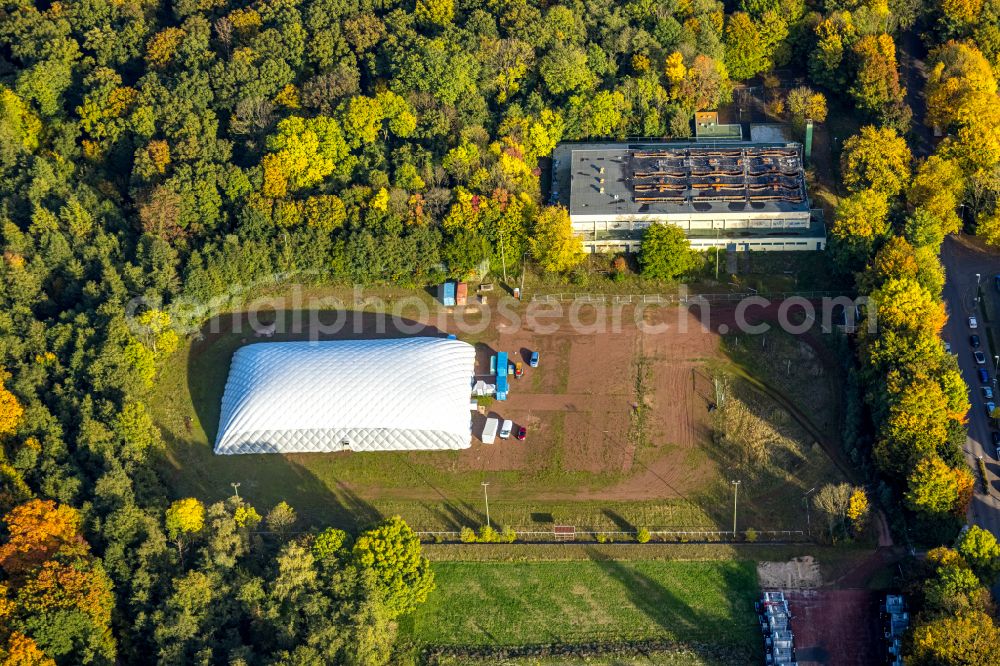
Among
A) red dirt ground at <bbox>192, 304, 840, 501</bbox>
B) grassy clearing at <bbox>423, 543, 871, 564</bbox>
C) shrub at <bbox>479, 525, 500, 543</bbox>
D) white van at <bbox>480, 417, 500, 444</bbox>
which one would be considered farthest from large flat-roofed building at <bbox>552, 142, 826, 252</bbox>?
shrub at <bbox>479, 525, 500, 543</bbox>

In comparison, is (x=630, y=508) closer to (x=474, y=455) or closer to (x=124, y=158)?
(x=474, y=455)

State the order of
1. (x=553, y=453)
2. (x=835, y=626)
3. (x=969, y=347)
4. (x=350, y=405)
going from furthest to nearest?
(x=969, y=347) < (x=553, y=453) < (x=350, y=405) < (x=835, y=626)

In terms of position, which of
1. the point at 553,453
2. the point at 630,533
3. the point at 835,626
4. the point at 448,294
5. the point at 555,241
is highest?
the point at 555,241

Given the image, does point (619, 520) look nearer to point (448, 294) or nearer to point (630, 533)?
point (630, 533)

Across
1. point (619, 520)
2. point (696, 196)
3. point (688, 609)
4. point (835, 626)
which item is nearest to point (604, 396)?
point (619, 520)

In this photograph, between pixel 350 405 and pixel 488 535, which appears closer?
pixel 488 535

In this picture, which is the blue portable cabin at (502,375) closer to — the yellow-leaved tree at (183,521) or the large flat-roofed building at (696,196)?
the large flat-roofed building at (696,196)

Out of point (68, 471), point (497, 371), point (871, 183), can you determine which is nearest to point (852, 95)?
point (871, 183)

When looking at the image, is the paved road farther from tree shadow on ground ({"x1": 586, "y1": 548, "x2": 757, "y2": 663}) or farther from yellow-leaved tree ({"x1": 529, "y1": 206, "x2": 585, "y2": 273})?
yellow-leaved tree ({"x1": 529, "y1": 206, "x2": 585, "y2": 273})
